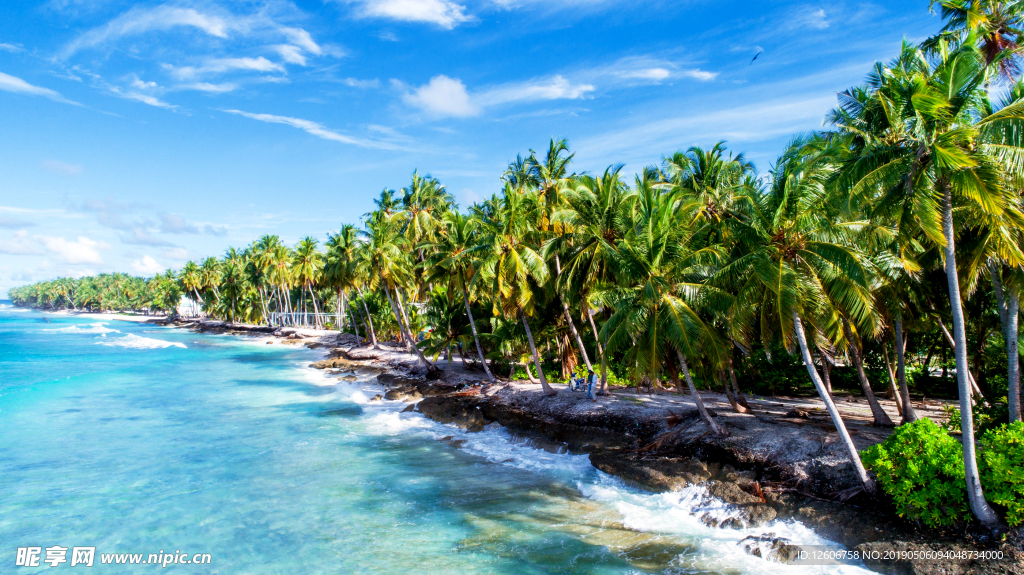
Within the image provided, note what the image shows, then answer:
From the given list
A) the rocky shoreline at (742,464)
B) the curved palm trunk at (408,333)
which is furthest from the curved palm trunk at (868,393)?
the curved palm trunk at (408,333)

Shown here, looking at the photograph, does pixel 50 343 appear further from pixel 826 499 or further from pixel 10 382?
pixel 826 499

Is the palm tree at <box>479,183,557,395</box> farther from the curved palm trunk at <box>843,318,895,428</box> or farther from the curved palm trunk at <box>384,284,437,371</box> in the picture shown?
the curved palm trunk at <box>384,284,437,371</box>

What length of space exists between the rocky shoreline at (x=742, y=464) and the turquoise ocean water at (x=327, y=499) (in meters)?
0.58

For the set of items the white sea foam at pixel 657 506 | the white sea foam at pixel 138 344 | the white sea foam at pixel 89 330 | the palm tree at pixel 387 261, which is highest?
the palm tree at pixel 387 261

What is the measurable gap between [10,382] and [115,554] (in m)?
39.2

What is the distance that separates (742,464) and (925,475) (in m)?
5.00

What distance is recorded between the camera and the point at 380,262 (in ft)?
114

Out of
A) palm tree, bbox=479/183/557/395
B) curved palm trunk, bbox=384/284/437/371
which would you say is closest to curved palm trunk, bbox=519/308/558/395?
palm tree, bbox=479/183/557/395

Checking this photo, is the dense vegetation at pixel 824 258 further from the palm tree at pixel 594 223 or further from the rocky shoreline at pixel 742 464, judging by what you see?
the rocky shoreline at pixel 742 464

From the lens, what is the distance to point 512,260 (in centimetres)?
2145

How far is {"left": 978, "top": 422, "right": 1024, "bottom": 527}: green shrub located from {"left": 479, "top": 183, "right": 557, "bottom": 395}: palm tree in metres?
14.7

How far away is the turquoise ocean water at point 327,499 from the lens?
11.6 m

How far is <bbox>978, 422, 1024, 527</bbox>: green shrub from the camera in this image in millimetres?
9406

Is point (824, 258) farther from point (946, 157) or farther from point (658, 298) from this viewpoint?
point (658, 298)
